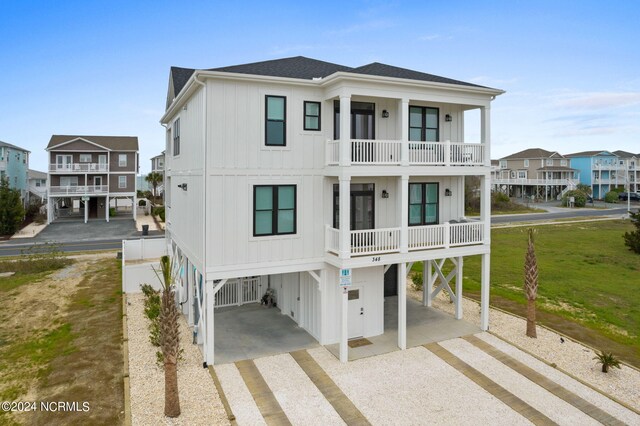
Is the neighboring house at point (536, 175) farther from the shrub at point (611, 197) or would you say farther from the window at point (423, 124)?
the window at point (423, 124)

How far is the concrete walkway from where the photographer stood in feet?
33.2

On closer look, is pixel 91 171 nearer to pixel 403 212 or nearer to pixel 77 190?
pixel 77 190

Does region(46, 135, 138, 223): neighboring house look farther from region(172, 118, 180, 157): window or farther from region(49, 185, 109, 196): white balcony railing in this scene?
region(172, 118, 180, 157): window

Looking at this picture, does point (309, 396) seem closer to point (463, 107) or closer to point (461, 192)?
point (461, 192)

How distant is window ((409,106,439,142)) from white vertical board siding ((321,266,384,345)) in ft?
16.9

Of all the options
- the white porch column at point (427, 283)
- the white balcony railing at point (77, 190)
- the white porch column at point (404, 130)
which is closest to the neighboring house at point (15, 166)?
the white balcony railing at point (77, 190)

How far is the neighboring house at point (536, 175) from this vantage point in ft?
257

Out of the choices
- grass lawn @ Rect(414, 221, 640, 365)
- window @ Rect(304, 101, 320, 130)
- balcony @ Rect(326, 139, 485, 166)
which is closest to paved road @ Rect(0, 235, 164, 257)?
window @ Rect(304, 101, 320, 130)

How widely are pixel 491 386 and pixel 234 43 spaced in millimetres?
22045

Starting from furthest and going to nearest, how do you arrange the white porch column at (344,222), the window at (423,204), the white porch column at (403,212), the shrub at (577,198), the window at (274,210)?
the shrub at (577,198)
the window at (423,204)
the white porch column at (403,212)
the window at (274,210)
the white porch column at (344,222)

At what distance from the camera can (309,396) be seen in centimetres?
1106

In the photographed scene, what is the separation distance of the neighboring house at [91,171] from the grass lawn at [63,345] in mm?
27630

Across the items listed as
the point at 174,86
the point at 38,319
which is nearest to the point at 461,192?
the point at 174,86

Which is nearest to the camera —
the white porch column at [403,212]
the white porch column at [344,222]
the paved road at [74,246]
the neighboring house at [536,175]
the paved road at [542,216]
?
the white porch column at [344,222]
